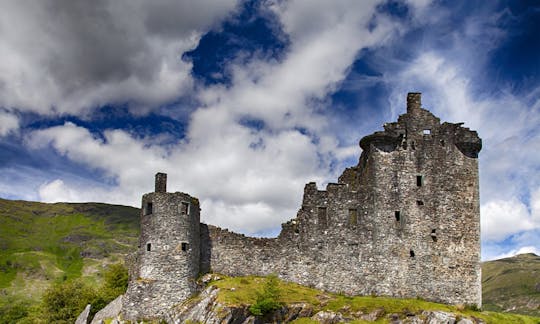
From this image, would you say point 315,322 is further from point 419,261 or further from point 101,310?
point 101,310

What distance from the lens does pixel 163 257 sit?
144 ft

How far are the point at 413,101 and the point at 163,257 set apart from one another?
1141 inches

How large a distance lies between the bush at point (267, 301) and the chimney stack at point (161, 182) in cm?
1356

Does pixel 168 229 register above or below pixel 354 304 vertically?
above

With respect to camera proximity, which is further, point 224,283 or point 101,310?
point 101,310

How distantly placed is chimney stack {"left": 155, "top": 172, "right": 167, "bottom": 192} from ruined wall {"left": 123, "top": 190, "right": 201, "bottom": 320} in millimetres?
125

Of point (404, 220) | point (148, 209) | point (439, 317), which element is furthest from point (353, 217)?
point (148, 209)

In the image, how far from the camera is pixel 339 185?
4847 centimetres

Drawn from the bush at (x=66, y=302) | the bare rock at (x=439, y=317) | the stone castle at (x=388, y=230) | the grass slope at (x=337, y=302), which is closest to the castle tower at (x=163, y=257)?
the stone castle at (x=388, y=230)

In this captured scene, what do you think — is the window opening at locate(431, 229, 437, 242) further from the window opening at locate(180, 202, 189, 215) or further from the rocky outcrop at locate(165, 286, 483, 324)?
the window opening at locate(180, 202, 189, 215)

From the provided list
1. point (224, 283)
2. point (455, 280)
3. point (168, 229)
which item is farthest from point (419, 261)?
point (168, 229)

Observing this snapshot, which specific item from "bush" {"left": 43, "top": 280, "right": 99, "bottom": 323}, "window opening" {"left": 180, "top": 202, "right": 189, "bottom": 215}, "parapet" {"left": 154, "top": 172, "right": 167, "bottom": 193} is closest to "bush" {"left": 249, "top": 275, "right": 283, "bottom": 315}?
"window opening" {"left": 180, "top": 202, "right": 189, "bottom": 215}

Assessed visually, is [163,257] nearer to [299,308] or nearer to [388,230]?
[299,308]

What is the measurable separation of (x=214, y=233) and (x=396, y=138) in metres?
Result: 20.4
